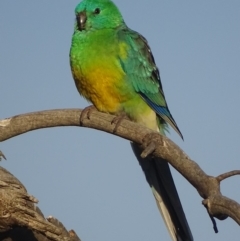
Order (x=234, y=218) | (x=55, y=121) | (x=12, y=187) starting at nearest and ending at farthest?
(x=234, y=218) → (x=12, y=187) → (x=55, y=121)

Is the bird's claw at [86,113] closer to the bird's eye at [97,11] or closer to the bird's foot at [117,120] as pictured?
the bird's foot at [117,120]

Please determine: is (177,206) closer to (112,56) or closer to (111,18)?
(112,56)

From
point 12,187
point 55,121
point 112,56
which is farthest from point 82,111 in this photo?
point 12,187

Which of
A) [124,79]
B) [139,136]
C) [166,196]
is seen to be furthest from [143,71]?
[166,196]

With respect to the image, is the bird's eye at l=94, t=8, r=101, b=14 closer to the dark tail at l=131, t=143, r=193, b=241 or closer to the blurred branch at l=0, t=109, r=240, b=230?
the blurred branch at l=0, t=109, r=240, b=230

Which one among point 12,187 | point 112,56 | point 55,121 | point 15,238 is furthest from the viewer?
point 112,56

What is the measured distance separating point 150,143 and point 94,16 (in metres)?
1.82

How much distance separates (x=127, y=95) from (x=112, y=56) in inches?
16.3

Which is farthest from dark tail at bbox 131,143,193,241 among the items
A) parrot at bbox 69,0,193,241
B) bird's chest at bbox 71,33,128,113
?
bird's chest at bbox 71,33,128,113

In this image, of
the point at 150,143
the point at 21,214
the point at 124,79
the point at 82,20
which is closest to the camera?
the point at 21,214

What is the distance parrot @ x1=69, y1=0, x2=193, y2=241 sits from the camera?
5.33m

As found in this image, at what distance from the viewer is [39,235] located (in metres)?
4.39

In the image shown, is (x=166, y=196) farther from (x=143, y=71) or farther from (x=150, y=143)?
(x=143, y=71)

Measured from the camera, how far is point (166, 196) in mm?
5328
